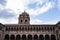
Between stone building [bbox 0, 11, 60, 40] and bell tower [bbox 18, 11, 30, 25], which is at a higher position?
bell tower [bbox 18, 11, 30, 25]

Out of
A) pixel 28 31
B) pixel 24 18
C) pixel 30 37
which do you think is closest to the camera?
pixel 30 37

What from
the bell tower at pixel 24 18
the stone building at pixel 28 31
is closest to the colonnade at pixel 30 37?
the stone building at pixel 28 31

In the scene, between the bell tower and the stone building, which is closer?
the stone building

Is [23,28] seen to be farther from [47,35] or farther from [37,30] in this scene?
[47,35]

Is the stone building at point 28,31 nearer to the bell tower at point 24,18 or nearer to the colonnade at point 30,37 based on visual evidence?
the colonnade at point 30,37

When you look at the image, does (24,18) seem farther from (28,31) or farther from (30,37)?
(30,37)

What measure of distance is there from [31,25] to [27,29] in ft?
6.74

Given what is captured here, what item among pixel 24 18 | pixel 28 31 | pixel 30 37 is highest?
pixel 24 18

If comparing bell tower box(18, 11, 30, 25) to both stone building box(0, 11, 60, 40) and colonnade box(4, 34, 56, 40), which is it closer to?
stone building box(0, 11, 60, 40)

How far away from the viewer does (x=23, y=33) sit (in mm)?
61094

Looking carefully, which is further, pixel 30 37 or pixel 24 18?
pixel 24 18

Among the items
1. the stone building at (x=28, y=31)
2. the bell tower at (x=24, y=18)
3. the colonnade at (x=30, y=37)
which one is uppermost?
the bell tower at (x=24, y=18)

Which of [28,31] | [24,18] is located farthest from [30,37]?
[24,18]

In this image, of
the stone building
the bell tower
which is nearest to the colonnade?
the stone building
